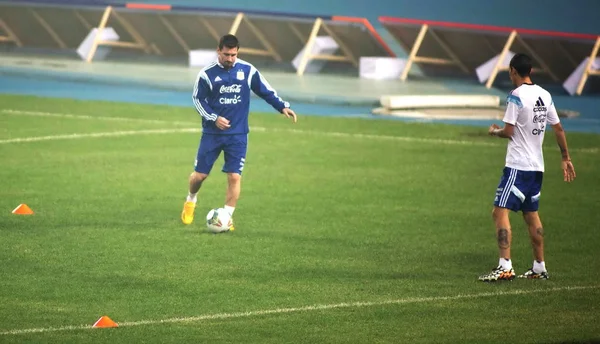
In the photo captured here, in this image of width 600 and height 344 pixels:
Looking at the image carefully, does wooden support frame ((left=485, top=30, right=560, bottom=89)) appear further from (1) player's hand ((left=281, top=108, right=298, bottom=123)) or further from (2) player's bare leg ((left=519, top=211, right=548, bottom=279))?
(2) player's bare leg ((left=519, top=211, right=548, bottom=279))

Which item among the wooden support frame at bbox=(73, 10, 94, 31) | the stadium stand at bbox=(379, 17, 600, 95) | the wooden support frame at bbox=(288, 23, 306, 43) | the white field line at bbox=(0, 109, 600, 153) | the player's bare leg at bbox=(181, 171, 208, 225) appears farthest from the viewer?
the wooden support frame at bbox=(73, 10, 94, 31)

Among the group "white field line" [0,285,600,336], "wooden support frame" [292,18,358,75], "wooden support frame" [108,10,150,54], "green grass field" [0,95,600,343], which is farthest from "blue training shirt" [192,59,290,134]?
"wooden support frame" [108,10,150,54]

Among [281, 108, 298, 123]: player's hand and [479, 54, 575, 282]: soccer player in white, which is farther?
[281, 108, 298, 123]: player's hand

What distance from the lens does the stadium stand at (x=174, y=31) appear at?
32875mm

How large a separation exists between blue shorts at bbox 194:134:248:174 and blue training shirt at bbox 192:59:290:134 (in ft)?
0.23

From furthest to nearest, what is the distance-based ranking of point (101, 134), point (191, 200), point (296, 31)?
1. point (296, 31)
2. point (101, 134)
3. point (191, 200)

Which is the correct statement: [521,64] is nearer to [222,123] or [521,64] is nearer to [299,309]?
[299,309]

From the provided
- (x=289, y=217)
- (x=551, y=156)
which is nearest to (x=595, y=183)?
(x=551, y=156)

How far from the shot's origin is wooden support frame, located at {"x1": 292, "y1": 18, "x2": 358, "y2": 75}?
31.7 m

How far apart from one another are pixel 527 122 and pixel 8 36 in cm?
2795

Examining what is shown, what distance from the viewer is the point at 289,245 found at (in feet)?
42.8

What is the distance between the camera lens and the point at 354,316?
10180 mm

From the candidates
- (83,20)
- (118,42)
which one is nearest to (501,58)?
(118,42)

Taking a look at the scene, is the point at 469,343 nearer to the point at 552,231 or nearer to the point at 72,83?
the point at 552,231
